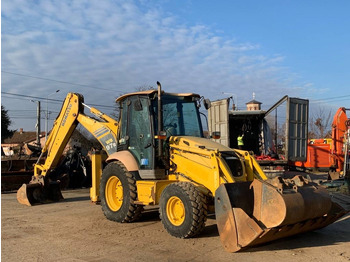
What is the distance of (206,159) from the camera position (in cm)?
663

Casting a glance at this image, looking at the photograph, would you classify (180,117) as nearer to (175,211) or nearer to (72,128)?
(175,211)

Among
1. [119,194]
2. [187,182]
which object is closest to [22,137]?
[119,194]

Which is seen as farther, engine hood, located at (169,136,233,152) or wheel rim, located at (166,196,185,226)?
engine hood, located at (169,136,233,152)

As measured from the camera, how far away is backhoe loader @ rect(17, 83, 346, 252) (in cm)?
551

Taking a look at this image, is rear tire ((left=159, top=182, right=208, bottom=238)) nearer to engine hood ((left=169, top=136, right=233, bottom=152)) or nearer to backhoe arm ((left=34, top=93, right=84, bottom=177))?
engine hood ((left=169, top=136, right=233, bottom=152))

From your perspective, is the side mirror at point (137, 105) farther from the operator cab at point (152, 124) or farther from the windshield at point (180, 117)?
the windshield at point (180, 117)

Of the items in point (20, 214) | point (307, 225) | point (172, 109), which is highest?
point (172, 109)

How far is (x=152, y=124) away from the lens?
740 centimetres

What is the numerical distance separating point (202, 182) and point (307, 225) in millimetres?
1880

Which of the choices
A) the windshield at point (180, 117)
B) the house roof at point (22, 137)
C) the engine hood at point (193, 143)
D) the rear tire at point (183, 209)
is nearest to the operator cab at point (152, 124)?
the windshield at point (180, 117)

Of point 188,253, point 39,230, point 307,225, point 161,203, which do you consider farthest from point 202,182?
point 39,230

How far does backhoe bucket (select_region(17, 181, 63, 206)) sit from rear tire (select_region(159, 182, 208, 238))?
5.57 meters

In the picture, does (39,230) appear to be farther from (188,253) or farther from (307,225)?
(307,225)

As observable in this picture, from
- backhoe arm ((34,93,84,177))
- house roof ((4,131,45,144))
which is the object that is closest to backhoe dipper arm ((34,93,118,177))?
backhoe arm ((34,93,84,177))
